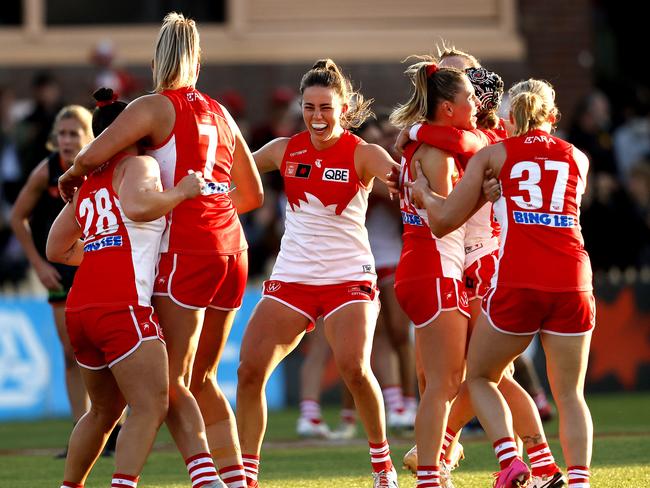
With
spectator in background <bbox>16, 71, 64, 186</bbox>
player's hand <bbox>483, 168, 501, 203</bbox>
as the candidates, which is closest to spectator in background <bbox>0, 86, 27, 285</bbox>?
spectator in background <bbox>16, 71, 64, 186</bbox>

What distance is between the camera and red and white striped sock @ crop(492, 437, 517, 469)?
21.9ft

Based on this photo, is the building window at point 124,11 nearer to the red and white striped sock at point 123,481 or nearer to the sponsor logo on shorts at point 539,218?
the sponsor logo on shorts at point 539,218

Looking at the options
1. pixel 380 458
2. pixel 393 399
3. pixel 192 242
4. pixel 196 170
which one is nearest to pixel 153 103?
pixel 196 170

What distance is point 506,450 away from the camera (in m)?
6.68

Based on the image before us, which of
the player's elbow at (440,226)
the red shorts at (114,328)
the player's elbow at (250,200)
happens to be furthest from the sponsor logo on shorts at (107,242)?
the player's elbow at (440,226)

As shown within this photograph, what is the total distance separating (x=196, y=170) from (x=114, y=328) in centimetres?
87

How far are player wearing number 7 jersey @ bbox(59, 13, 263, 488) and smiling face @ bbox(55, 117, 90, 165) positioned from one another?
253cm

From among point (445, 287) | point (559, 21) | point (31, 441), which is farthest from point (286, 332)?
point (559, 21)

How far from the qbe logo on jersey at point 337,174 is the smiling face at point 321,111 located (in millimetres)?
154

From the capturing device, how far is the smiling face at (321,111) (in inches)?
292

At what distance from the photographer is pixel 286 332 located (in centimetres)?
733

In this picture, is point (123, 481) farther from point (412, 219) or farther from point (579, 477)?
point (579, 477)

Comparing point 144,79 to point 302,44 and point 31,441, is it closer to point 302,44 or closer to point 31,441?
point 302,44

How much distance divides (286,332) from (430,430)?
970 mm
